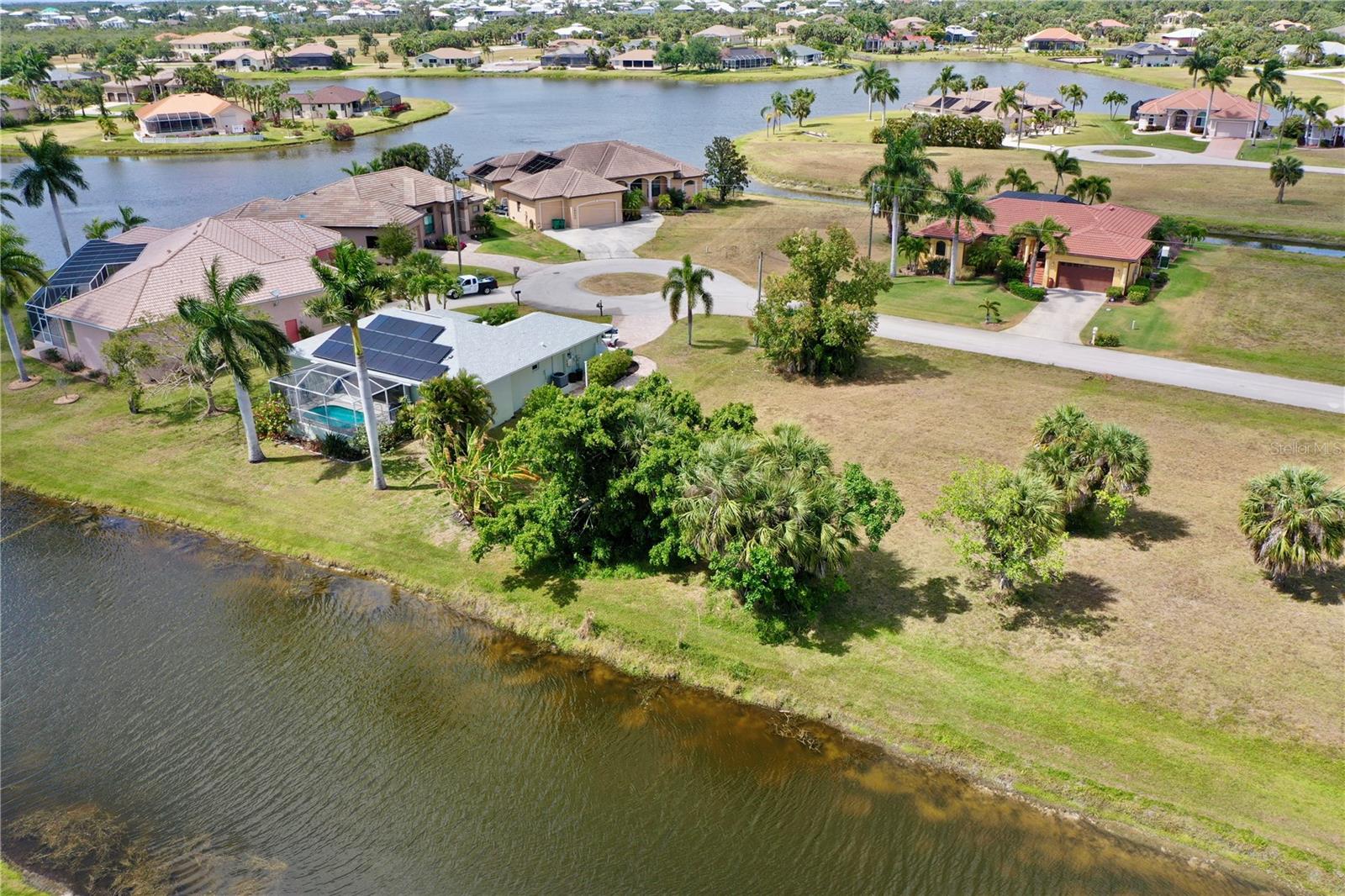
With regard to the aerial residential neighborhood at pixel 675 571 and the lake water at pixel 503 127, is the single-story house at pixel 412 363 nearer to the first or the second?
the aerial residential neighborhood at pixel 675 571

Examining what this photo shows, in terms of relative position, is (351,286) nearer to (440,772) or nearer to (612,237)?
(440,772)

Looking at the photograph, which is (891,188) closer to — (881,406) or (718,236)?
(718,236)

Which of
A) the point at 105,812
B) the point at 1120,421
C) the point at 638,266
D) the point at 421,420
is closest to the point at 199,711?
the point at 105,812

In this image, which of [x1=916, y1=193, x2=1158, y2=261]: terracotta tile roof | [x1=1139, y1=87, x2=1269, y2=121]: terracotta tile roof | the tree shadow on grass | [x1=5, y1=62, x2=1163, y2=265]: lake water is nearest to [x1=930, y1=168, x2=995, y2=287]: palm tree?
[x1=916, y1=193, x2=1158, y2=261]: terracotta tile roof

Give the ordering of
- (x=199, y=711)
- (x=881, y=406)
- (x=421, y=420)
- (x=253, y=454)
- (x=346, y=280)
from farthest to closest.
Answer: (x=881, y=406)
(x=253, y=454)
(x=421, y=420)
(x=346, y=280)
(x=199, y=711)

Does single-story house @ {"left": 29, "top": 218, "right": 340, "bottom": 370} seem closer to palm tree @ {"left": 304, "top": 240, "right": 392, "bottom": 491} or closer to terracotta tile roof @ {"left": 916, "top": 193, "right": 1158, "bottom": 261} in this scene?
palm tree @ {"left": 304, "top": 240, "right": 392, "bottom": 491}

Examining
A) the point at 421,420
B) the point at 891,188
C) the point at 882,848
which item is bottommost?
the point at 882,848
